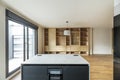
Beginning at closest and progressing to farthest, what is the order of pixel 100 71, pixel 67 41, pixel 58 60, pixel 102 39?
1. pixel 58 60
2. pixel 100 71
3. pixel 102 39
4. pixel 67 41

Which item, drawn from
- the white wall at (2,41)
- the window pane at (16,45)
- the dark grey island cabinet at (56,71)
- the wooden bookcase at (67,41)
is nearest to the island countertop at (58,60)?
the dark grey island cabinet at (56,71)

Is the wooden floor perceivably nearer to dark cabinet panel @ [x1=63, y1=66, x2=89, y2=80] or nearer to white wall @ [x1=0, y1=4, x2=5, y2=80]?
white wall @ [x1=0, y1=4, x2=5, y2=80]

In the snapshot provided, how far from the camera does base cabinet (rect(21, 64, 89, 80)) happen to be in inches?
80.6

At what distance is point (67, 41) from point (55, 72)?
8.24m

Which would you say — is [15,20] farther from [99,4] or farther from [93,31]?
[93,31]

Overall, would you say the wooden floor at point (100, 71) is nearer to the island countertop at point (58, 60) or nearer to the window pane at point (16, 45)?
the window pane at point (16, 45)

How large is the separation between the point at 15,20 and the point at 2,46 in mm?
1198

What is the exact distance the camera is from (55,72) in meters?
2.08

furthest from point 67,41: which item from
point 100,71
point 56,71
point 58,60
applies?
point 56,71

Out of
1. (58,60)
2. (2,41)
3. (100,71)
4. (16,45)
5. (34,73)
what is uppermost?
(2,41)

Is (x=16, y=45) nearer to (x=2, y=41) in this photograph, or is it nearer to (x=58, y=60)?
(x=2, y=41)

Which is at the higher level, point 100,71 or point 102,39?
point 102,39

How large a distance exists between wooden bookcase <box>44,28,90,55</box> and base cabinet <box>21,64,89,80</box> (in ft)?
26.1

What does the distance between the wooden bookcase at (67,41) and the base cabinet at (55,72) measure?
797cm
